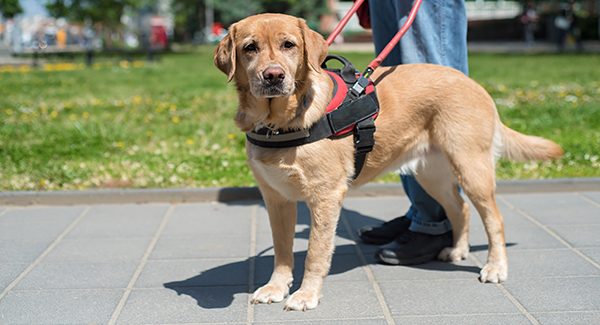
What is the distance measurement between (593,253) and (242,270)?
2.31 meters

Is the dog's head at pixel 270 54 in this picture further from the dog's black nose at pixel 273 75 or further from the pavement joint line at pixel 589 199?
the pavement joint line at pixel 589 199

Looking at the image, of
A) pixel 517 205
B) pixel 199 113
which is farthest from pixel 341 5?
pixel 517 205

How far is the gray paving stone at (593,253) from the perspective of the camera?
444cm

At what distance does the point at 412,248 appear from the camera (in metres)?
4.54

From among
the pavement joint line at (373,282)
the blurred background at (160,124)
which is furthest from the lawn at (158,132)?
the pavement joint line at (373,282)

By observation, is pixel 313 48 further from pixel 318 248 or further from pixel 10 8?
pixel 10 8

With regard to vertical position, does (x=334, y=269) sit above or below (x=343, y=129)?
below

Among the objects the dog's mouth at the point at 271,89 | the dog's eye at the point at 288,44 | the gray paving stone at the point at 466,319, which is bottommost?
the gray paving stone at the point at 466,319

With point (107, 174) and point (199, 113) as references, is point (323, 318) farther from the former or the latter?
point (199, 113)

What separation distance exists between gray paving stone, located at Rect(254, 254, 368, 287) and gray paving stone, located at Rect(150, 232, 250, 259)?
0.81 ft

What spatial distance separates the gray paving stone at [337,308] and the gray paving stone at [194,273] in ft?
1.64

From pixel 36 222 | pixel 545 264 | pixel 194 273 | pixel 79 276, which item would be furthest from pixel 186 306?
pixel 36 222

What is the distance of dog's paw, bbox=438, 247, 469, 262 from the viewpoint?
4.56 metres

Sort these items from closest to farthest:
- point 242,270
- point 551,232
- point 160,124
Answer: point 242,270
point 551,232
point 160,124
